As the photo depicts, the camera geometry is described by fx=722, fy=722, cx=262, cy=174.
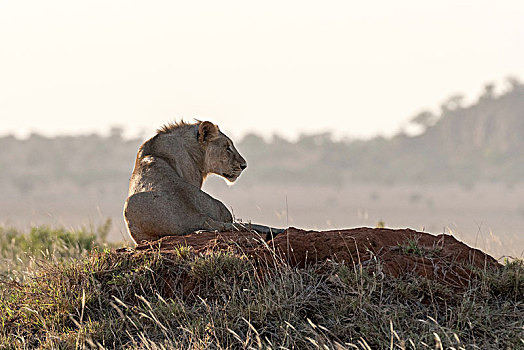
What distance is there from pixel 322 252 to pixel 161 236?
2.32 metres

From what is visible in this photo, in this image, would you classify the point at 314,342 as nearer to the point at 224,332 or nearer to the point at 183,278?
the point at 224,332

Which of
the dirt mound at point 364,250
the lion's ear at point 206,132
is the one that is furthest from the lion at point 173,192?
the dirt mound at point 364,250

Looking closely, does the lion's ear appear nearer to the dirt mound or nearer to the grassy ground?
the dirt mound

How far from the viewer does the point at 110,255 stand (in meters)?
8.13

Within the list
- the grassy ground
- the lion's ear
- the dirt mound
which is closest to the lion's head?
the lion's ear

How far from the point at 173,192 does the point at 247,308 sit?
256 cm

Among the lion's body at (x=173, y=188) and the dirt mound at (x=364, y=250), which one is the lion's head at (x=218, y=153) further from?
the dirt mound at (x=364, y=250)

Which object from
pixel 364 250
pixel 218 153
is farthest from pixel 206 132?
pixel 364 250

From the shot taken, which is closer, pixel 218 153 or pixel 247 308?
pixel 247 308

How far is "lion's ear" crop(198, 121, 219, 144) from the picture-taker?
10.0m

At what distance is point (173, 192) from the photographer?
8.91m

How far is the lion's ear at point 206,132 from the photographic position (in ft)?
32.8

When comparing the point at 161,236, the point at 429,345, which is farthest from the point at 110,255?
the point at 429,345

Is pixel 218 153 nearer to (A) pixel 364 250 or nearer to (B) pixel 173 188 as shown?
(B) pixel 173 188
